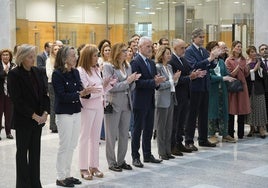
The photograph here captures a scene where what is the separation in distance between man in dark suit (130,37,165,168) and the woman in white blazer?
262 millimetres

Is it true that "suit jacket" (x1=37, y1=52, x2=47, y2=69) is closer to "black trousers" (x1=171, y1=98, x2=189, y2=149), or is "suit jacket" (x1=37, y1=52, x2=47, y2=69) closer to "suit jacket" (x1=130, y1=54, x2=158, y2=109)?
"black trousers" (x1=171, y1=98, x2=189, y2=149)

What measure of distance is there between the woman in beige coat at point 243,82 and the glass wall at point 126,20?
6.68m

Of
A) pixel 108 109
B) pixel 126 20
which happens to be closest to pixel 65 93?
pixel 108 109

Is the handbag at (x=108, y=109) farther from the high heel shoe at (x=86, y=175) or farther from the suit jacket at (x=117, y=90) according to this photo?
the high heel shoe at (x=86, y=175)

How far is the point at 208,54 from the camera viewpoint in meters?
8.58

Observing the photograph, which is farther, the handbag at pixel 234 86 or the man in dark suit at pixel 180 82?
the handbag at pixel 234 86

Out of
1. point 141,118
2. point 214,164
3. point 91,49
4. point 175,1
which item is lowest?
point 214,164

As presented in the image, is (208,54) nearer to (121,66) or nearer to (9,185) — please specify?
(121,66)

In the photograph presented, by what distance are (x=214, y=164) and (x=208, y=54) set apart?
2090 mm

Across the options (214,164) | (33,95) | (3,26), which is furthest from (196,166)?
(3,26)

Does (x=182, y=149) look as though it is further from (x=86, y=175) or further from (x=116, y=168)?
(x=86, y=175)

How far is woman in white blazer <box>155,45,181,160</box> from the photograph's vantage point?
750 centimetres

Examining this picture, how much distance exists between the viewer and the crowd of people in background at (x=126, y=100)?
5.54m

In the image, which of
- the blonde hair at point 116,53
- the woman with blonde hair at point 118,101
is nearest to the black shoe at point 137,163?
the woman with blonde hair at point 118,101
